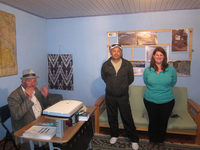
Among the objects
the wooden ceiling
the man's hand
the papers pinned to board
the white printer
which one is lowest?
the papers pinned to board

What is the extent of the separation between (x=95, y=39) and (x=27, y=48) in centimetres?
146

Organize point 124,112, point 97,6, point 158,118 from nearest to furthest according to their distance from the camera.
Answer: point 158,118 → point 124,112 → point 97,6

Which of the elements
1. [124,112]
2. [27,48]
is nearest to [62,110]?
[124,112]

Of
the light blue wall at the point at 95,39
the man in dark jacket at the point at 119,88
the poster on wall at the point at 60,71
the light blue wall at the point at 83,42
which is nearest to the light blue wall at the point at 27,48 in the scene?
the light blue wall at the point at 83,42

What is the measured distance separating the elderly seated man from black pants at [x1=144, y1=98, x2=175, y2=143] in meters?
1.55

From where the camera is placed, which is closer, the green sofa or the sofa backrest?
the green sofa

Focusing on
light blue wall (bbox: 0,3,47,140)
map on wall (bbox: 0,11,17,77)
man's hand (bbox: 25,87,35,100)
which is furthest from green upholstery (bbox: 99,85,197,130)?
map on wall (bbox: 0,11,17,77)

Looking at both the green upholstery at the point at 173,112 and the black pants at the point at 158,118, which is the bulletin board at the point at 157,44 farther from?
the black pants at the point at 158,118

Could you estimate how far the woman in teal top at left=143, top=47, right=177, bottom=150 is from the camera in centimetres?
231

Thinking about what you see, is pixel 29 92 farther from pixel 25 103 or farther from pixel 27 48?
pixel 27 48

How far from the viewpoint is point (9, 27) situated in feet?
9.35

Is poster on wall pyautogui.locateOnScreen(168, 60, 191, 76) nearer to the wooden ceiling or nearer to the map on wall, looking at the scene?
the wooden ceiling

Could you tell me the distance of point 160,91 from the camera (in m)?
2.31

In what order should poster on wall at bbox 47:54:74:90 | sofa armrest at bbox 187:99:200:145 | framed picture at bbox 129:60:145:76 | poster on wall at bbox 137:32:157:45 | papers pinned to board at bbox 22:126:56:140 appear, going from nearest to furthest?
papers pinned to board at bbox 22:126:56:140, sofa armrest at bbox 187:99:200:145, poster on wall at bbox 137:32:157:45, framed picture at bbox 129:60:145:76, poster on wall at bbox 47:54:74:90
